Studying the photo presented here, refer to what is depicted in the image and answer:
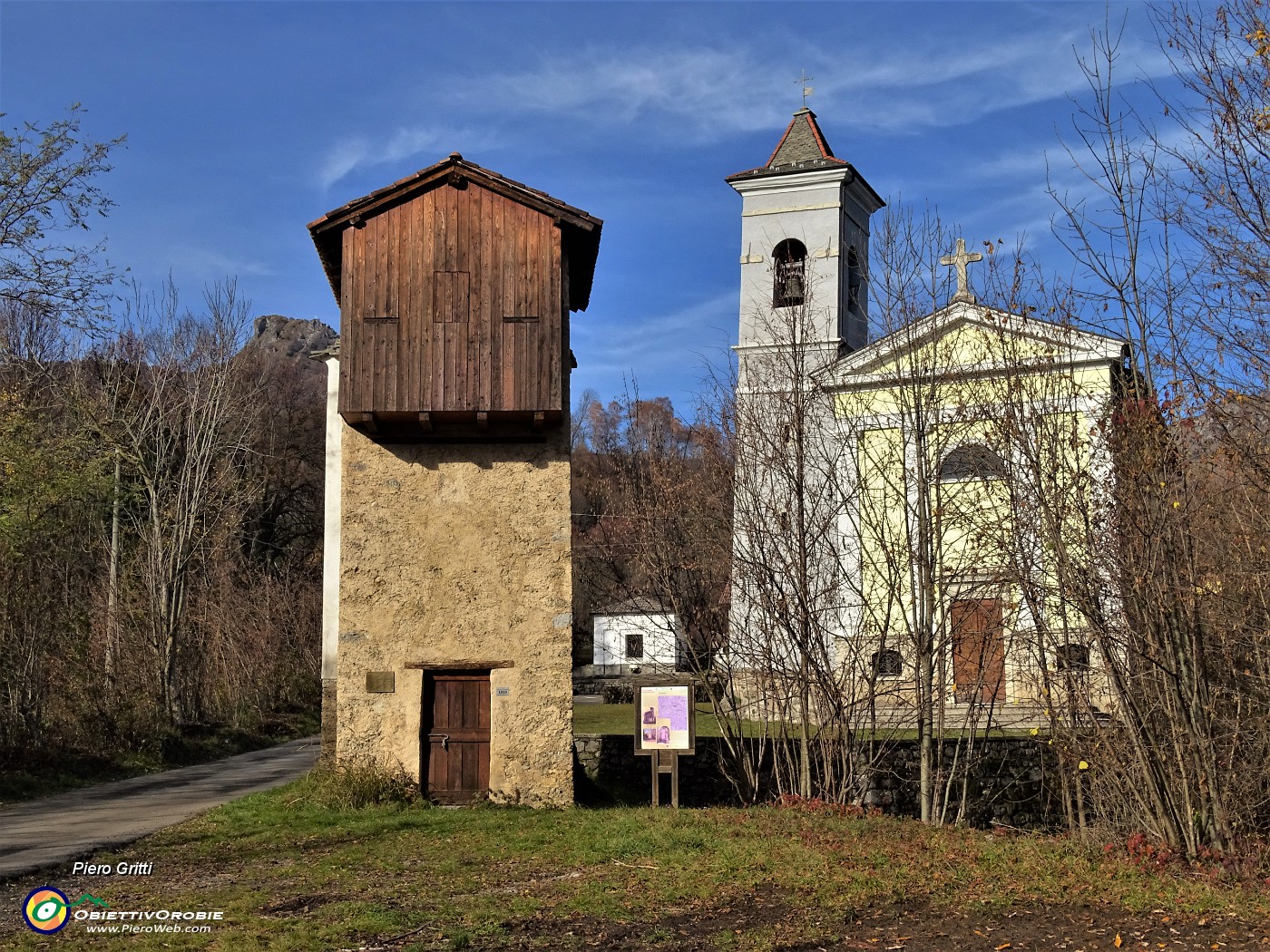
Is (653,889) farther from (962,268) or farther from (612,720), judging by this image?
(612,720)

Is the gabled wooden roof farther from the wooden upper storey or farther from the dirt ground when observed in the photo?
the dirt ground

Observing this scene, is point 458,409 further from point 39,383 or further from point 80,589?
point 39,383

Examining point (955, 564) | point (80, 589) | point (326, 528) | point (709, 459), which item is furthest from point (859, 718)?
point (80, 589)

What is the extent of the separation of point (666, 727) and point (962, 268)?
730 cm

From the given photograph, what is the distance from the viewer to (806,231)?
28.8 meters

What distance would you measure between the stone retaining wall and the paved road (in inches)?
213

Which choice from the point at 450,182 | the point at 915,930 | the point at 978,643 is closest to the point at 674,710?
the point at 978,643

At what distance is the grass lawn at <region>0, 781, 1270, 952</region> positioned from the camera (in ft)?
26.2

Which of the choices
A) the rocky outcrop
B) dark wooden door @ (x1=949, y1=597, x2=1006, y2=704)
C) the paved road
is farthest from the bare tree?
the rocky outcrop

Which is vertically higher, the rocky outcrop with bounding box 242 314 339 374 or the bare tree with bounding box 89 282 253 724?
the rocky outcrop with bounding box 242 314 339 374

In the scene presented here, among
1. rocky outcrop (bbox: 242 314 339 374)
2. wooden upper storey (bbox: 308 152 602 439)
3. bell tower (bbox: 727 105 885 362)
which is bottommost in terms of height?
wooden upper storey (bbox: 308 152 602 439)

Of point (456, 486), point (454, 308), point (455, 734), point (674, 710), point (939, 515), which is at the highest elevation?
point (454, 308)

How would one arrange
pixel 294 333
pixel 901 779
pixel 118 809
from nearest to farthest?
1. pixel 901 779
2. pixel 118 809
3. pixel 294 333

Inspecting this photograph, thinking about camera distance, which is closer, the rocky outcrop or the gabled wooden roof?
the gabled wooden roof
